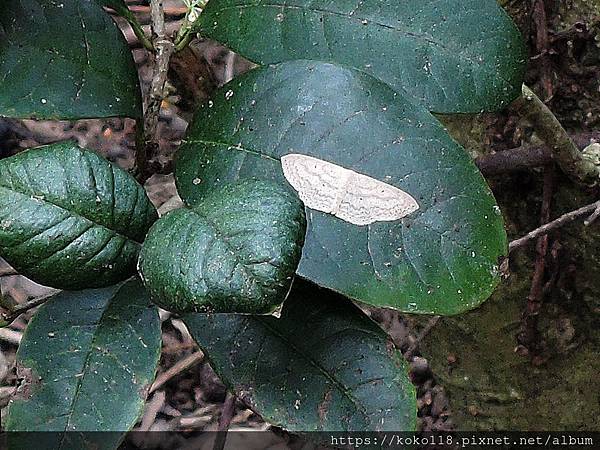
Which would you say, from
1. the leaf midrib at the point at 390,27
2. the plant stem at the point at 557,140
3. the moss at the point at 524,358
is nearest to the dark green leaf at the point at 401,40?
the leaf midrib at the point at 390,27

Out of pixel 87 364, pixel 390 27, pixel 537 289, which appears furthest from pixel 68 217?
pixel 537 289

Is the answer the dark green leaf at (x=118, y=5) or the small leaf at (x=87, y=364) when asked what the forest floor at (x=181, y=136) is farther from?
the small leaf at (x=87, y=364)

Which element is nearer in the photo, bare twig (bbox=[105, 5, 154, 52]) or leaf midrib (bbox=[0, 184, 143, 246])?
leaf midrib (bbox=[0, 184, 143, 246])

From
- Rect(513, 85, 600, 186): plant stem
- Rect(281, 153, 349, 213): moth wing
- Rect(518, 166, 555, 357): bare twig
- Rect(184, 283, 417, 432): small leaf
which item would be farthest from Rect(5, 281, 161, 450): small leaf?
Rect(518, 166, 555, 357): bare twig

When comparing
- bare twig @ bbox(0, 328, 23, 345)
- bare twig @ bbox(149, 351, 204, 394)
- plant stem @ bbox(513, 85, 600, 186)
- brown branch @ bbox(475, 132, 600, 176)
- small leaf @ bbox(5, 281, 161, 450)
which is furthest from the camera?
bare twig @ bbox(0, 328, 23, 345)

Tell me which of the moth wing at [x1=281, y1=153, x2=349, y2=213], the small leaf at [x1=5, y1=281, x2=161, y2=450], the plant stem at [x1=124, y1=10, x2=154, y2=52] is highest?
the plant stem at [x1=124, y1=10, x2=154, y2=52]

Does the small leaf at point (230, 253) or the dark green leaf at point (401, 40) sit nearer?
the small leaf at point (230, 253)

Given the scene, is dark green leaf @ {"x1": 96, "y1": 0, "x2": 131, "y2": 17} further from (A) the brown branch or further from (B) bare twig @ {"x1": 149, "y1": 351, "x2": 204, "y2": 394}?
(B) bare twig @ {"x1": 149, "y1": 351, "x2": 204, "y2": 394}

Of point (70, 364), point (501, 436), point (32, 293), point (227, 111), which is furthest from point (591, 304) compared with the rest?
point (32, 293)

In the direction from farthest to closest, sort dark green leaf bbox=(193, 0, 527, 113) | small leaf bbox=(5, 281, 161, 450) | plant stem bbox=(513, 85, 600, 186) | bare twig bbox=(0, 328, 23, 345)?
bare twig bbox=(0, 328, 23, 345) < plant stem bbox=(513, 85, 600, 186) < dark green leaf bbox=(193, 0, 527, 113) < small leaf bbox=(5, 281, 161, 450)
